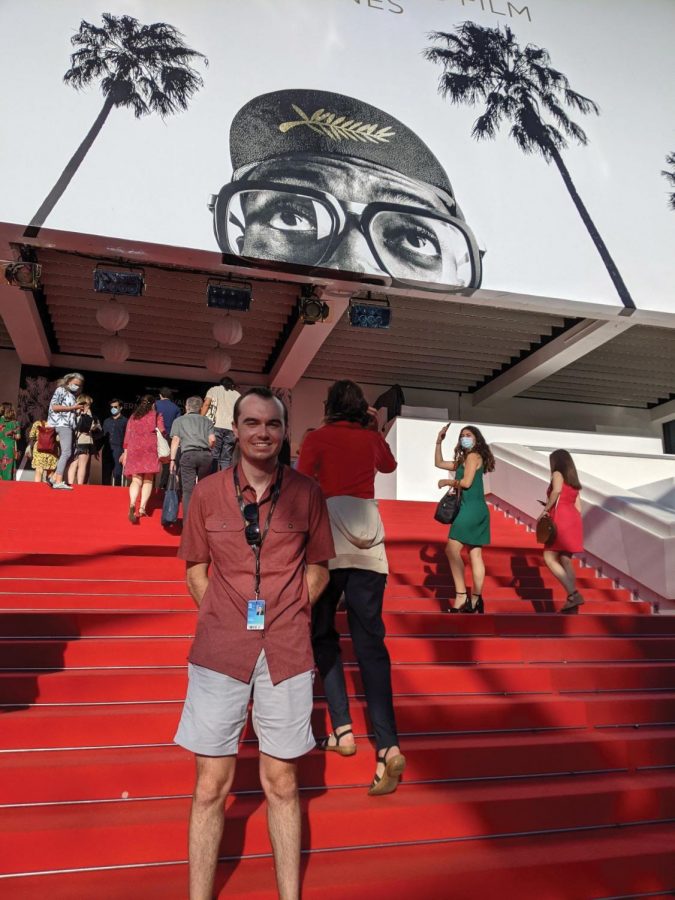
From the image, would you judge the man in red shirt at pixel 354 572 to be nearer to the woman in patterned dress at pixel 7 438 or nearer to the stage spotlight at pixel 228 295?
the stage spotlight at pixel 228 295

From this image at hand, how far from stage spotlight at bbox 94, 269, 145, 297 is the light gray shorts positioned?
800 cm

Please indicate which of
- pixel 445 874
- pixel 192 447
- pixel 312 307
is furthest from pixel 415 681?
pixel 312 307

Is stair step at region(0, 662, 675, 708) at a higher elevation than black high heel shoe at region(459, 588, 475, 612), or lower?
lower

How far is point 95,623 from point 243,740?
1.18 metres

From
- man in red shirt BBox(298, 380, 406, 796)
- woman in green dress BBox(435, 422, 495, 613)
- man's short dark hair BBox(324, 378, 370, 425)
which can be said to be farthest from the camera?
woman in green dress BBox(435, 422, 495, 613)

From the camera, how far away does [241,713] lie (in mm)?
1925

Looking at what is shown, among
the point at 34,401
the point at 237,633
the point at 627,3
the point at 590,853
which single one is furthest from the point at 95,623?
the point at 627,3

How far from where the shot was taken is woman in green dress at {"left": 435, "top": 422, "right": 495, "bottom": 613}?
4.61 metres

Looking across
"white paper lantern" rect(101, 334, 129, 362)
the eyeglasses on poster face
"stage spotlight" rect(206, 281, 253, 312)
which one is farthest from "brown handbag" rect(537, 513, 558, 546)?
"white paper lantern" rect(101, 334, 129, 362)

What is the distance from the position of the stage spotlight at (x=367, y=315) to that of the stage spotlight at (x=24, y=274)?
13.6 ft

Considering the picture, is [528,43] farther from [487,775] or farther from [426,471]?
[487,775]

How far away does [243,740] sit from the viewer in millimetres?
3047

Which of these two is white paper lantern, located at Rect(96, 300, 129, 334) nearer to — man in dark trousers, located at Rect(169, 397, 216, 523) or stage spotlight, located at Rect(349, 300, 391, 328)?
stage spotlight, located at Rect(349, 300, 391, 328)

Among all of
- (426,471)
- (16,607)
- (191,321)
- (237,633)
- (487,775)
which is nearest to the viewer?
(237,633)
